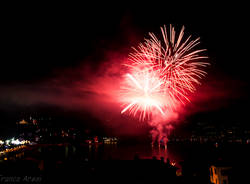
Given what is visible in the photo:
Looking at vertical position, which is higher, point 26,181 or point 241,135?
point 26,181

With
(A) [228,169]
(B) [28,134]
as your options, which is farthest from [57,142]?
(A) [228,169]

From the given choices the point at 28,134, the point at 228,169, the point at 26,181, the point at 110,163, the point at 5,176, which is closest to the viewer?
the point at 26,181

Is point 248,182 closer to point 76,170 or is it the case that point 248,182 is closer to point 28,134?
point 76,170

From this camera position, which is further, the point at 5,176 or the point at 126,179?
the point at 126,179

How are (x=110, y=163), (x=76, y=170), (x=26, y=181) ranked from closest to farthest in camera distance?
1. (x=26, y=181)
2. (x=76, y=170)
3. (x=110, y=163)

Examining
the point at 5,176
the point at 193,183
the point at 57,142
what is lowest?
the point at 57,142

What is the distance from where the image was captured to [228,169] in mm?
24969

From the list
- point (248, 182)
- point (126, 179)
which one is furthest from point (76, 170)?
point (248, 182)

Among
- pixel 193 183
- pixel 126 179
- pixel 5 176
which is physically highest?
pixel 5 176

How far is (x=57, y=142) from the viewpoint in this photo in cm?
16600

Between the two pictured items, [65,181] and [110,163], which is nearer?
[65,181]

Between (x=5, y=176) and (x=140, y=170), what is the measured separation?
9.11 metres

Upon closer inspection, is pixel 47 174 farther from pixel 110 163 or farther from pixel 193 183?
pixel 193 183

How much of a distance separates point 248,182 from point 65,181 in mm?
16959
